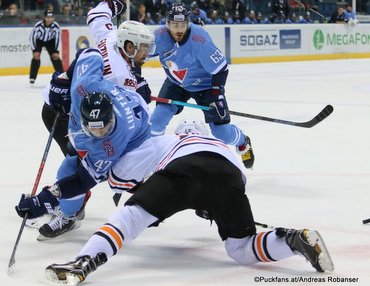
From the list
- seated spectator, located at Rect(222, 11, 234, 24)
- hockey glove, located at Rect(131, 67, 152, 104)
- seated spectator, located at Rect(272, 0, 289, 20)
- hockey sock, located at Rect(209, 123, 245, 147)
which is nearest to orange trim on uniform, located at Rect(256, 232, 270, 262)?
hockey glove, located at Rect(131, 67, 152, 104)

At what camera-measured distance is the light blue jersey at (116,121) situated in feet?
10.0

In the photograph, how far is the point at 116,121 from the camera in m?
3.05

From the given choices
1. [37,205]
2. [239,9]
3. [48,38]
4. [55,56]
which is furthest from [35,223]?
[239,9]

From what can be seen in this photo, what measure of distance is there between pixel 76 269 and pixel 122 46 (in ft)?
3.85

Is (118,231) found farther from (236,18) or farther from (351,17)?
(351,17)

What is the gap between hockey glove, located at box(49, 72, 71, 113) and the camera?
3.63m

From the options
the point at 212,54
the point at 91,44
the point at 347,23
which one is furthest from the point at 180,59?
the point at 347,23

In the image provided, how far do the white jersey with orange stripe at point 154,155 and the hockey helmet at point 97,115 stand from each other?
0.17 m

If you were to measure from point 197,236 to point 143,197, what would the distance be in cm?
74

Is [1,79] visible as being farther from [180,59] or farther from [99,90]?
[99,90]

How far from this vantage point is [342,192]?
4.43m

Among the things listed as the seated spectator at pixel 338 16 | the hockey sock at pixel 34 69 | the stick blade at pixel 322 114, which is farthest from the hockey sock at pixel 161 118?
the seated spectator at pixel 338 16

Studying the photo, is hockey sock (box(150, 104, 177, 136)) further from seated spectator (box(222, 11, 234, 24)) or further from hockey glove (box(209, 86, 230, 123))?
seated spectator (box(222, 11, 234, 24))

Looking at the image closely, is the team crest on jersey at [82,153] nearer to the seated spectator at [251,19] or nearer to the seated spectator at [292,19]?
the seated spectator at [251,19]
